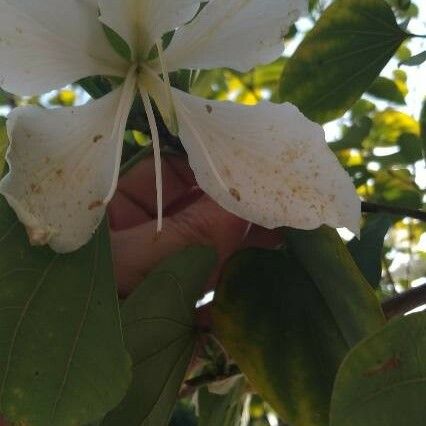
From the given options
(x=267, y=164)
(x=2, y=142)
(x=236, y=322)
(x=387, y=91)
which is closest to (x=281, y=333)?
(x=236, y=322)

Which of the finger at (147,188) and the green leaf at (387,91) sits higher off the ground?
the green leaf at (387,91)

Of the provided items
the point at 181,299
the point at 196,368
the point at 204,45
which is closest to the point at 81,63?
the point at 204,45

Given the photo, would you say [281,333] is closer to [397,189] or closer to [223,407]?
[223,407]

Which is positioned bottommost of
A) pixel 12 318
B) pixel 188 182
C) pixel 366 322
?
pixel 366 322

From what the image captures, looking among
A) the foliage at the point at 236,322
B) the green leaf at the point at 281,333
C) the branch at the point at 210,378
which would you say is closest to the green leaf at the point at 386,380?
the foliage at the point at 236,322

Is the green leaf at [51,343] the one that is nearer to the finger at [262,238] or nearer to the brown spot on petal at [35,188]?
the brown spot on petal at [35,188]

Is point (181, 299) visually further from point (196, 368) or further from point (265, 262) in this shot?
point (196, 368)

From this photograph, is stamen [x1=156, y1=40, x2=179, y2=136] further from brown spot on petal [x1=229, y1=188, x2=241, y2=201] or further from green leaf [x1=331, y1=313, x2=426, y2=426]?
green leaf [x1=331, y1=313, x2=426, y2=426]
